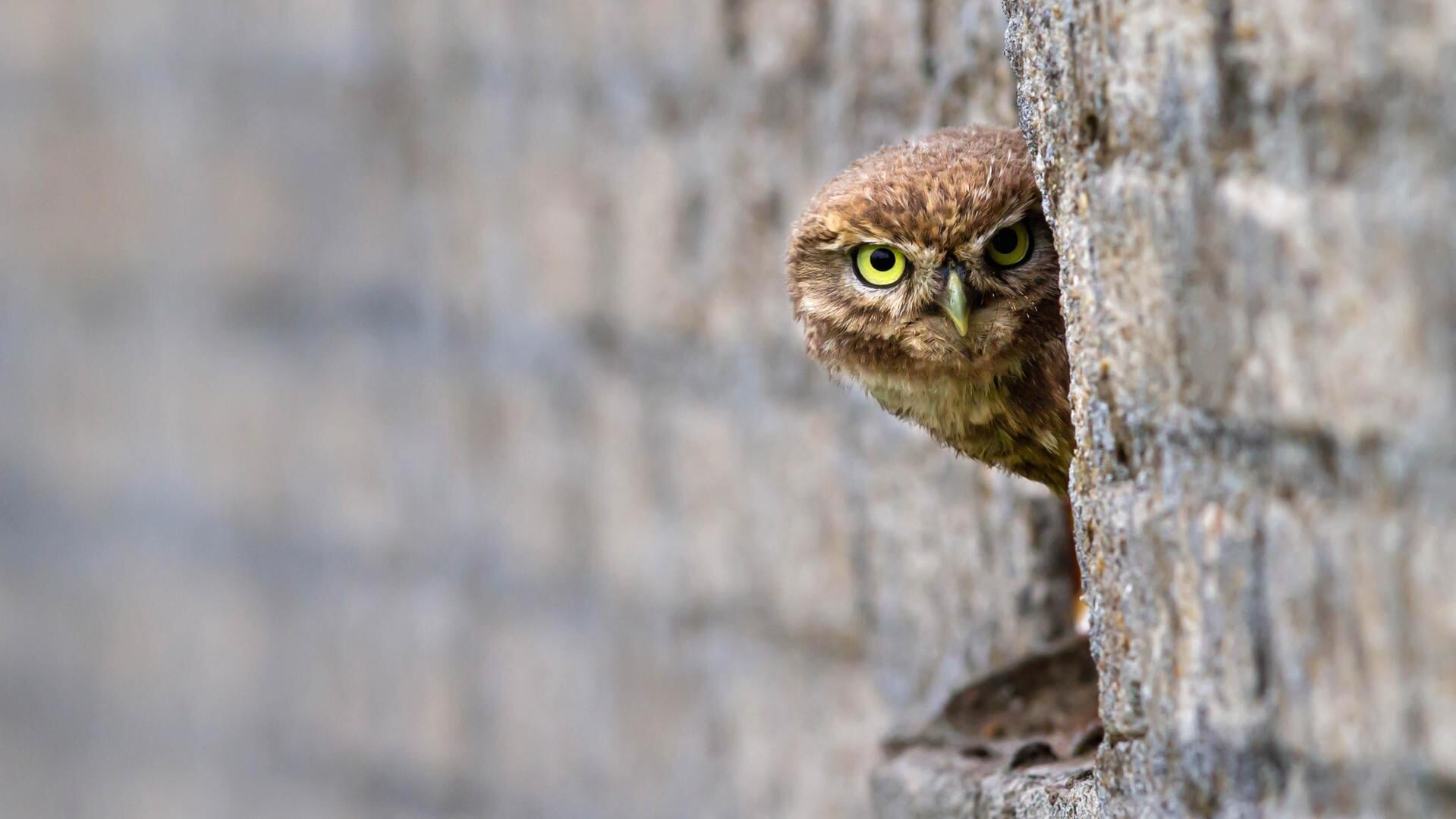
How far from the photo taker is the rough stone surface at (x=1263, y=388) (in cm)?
90

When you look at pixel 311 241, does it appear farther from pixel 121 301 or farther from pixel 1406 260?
pixel 1406 260

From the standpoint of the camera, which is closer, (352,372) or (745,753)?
(745,753)

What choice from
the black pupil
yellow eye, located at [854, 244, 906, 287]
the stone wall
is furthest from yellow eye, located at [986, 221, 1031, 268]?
the stone wall

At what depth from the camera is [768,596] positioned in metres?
2.66

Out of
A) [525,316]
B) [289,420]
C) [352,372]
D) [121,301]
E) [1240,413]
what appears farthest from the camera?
[121,301]

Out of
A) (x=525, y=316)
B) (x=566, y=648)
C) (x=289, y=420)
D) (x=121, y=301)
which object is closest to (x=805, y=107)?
(x=525, y=316)

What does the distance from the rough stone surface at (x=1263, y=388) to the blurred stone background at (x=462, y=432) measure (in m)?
0.80

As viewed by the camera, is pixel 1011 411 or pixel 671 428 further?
pixel 671 428

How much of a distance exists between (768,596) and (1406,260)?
1.83 m

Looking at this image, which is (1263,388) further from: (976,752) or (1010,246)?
(976,752)

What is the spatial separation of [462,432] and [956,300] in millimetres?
1996

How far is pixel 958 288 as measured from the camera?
1.72 m

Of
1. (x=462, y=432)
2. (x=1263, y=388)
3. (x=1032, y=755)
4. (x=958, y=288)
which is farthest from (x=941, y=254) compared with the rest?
(x=462, y=432)

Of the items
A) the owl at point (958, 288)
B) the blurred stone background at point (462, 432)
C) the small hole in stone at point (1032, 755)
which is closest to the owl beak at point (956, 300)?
the owl at point (958, 288)
